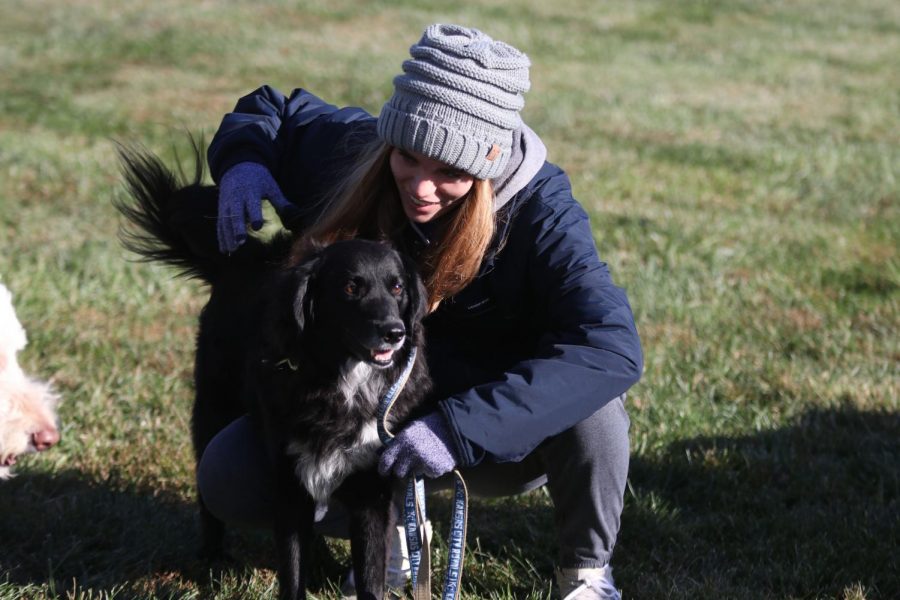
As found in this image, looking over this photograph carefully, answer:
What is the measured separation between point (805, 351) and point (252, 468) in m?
3.10

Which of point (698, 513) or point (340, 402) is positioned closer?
point (340, 402)

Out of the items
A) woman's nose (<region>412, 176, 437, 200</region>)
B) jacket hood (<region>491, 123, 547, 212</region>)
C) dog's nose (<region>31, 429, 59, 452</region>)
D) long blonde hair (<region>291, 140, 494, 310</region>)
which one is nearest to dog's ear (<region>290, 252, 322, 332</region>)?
long blonde hair (<region>291, 140, 494, 310</region>)

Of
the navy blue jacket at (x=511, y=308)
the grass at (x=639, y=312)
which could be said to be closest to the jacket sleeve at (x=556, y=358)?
the navy blue jacket at (x=511, y=308)

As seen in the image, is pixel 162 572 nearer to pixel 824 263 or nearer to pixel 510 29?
pixel 824 263

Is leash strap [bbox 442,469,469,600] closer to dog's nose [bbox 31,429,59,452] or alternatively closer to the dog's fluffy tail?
dog's nose [bbox 31,429,59,452]

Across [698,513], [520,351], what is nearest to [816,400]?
[698,513]

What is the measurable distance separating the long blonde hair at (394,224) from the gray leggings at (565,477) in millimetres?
547

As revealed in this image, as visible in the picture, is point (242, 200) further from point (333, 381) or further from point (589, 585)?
point (589, 585)

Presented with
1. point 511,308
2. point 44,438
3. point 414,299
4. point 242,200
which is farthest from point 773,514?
point 44,438

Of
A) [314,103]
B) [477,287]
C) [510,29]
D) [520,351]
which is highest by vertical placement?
[314,103]

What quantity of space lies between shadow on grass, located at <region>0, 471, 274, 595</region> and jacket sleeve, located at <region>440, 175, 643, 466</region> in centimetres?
120

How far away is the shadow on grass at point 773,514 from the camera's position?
3.39 m

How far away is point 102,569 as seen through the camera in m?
3.36

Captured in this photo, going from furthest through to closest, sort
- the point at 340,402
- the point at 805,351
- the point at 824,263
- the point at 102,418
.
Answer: the point at 824,263 < the point at 805,351 < the point at 102,418 < the point at 340,402
